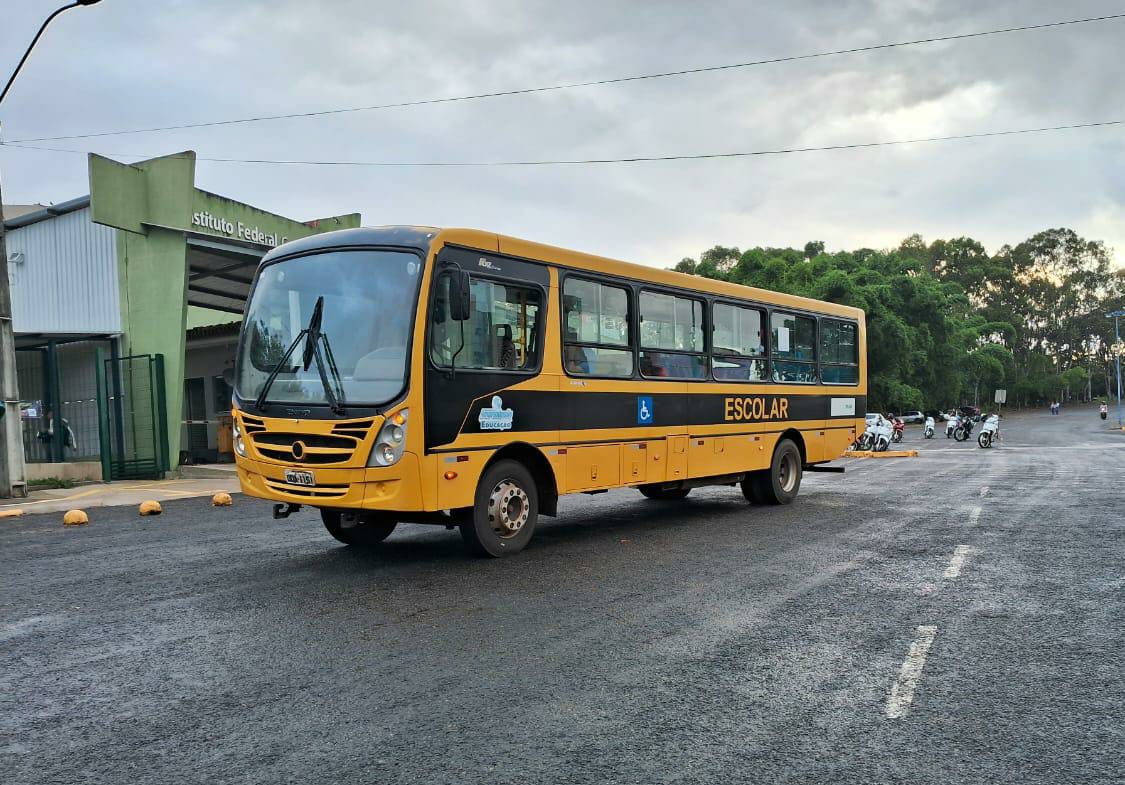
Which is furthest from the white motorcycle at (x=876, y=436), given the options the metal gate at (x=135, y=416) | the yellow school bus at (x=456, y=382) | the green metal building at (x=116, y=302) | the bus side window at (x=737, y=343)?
the yellow school bus at (x=456, y=382)

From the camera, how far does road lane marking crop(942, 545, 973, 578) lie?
25.5ft

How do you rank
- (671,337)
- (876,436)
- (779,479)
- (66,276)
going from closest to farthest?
(671,337) → (779,479) → (66,276) → (876,436)

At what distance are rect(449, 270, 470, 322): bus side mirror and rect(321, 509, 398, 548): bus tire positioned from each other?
2331 millimetres

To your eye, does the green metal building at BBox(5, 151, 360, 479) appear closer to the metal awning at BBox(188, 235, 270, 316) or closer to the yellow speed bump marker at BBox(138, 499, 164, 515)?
the metal awning at BBox(188, 235, 270, 316)

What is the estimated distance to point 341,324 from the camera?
7855mm

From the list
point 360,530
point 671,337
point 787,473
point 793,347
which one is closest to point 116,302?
point 360,530

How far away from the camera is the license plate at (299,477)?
7.61 metres

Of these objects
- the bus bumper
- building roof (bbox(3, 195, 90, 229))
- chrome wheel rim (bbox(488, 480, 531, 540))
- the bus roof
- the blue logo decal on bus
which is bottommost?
chrome wheel rim (bbox(488, 480, 531, 540))

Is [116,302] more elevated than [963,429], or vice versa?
[116,302]

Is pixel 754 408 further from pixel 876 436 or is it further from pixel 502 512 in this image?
pixel 876 436

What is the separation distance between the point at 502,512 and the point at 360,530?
1721 mm

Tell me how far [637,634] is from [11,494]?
45.1ft

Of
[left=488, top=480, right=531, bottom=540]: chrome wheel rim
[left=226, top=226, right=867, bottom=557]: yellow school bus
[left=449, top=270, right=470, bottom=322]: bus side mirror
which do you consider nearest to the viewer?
[left=226, top=226, right=867, bottom=557]: yellow school bus

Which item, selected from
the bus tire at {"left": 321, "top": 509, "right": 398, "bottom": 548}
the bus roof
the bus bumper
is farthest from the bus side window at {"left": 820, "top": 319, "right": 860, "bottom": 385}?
the bus bumper
